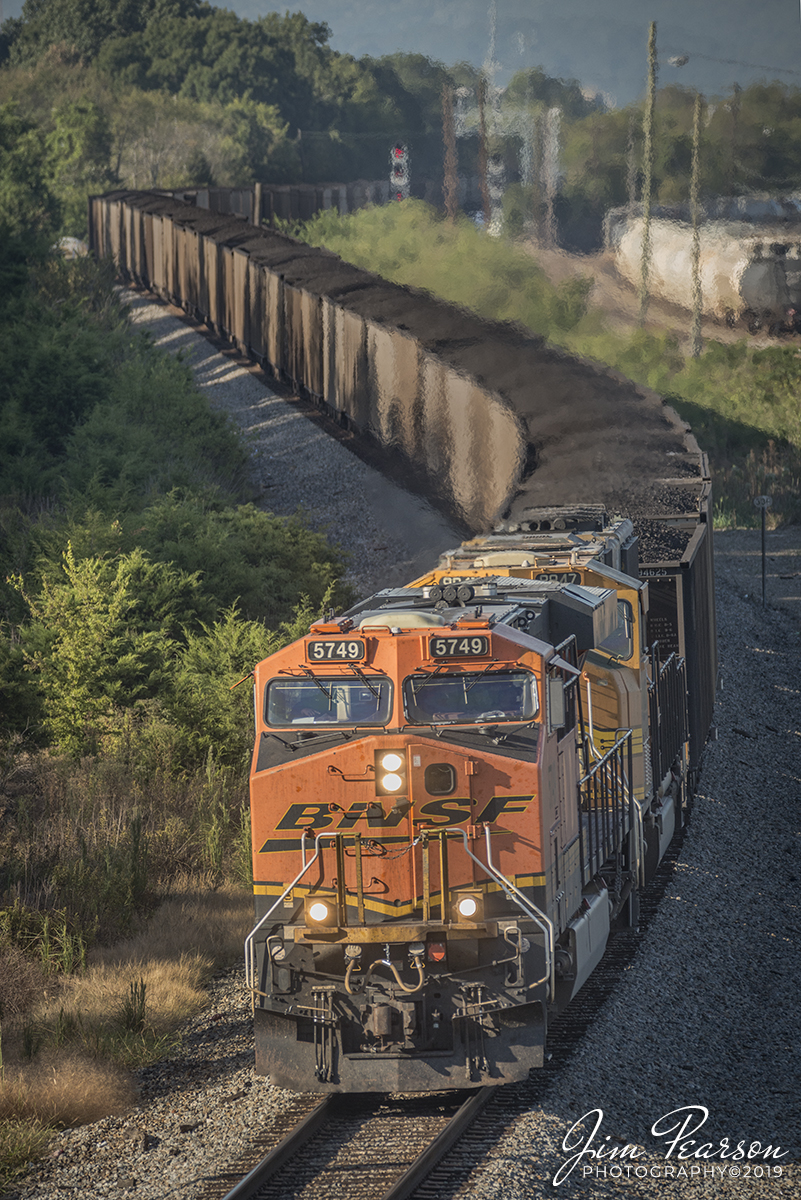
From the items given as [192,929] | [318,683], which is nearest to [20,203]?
[192,929]

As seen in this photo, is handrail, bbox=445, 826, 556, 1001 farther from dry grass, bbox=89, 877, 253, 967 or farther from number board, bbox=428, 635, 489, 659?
dry grass, bbox=89, 877, 253, 967

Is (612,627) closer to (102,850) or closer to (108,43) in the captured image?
(102,850)

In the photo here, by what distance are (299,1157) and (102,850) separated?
5752 millimetres

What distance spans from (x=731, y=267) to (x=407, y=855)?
53.6 m

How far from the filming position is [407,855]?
29.5ft

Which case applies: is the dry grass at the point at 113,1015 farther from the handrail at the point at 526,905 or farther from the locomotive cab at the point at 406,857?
the handrail at the point at 526,905

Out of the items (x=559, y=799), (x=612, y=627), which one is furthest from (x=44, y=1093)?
(x=612, y=627)

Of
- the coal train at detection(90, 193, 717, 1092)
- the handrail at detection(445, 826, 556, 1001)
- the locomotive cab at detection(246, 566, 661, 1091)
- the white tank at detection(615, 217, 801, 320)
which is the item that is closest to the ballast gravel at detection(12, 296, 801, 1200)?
the coal train at detection(90, 193, 717, 1092)

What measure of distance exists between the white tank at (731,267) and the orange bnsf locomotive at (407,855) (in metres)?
50.5

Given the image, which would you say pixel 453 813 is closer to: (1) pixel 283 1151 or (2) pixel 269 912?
(2) pixel 269 912

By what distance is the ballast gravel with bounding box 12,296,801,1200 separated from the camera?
8516 mm

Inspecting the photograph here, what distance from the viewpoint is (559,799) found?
9734 millimetres

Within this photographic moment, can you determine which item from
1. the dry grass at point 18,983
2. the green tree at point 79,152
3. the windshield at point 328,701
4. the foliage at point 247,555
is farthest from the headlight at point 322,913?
the green tree at point 79,152

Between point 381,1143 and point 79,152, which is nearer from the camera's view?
point 381,1143
